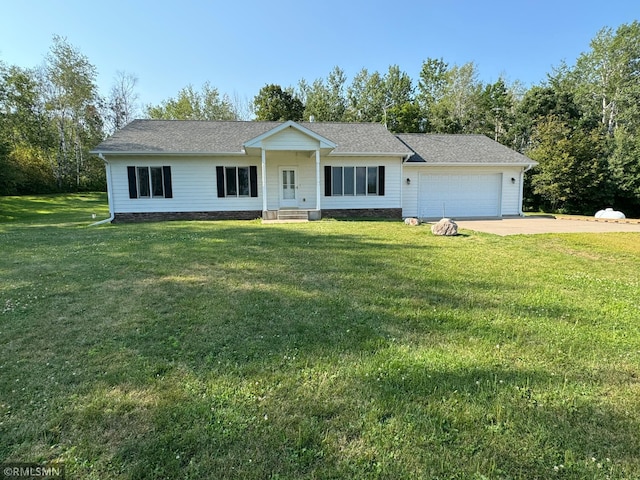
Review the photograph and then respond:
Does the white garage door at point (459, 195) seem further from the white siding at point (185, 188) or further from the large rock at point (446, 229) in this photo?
the white siding at point (185, 188)

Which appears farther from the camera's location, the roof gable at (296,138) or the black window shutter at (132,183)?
the black window shutter at (132,183)

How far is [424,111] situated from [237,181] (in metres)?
26.6

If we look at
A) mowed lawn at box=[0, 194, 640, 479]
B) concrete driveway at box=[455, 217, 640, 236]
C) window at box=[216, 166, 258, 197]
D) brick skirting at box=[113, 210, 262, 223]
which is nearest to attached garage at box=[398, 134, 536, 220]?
concrete driveway at box=[455, 217, 640, 236]

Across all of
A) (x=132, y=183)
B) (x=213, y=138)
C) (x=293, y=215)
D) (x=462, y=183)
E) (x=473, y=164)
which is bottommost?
(x=293, y=215)

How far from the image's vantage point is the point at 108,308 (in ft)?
13.0

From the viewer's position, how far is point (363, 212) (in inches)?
594

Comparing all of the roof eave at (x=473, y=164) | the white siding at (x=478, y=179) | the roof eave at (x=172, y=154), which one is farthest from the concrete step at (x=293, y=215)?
the roof eave at (x=473, y=164)

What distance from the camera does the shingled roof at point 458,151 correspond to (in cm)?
1562

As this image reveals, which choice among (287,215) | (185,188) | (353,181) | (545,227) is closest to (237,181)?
(185,188)

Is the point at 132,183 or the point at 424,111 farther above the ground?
the point at 424,111

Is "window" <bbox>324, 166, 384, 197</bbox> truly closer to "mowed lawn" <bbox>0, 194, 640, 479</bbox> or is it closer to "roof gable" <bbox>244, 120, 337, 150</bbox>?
"roof gable" <bbox>244, 120, 337, 150</bbox>

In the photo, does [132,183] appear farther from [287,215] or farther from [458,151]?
[458,151]

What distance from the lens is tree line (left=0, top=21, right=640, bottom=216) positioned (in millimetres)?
20156

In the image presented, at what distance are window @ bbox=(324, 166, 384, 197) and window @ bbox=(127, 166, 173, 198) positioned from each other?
20.9ft
